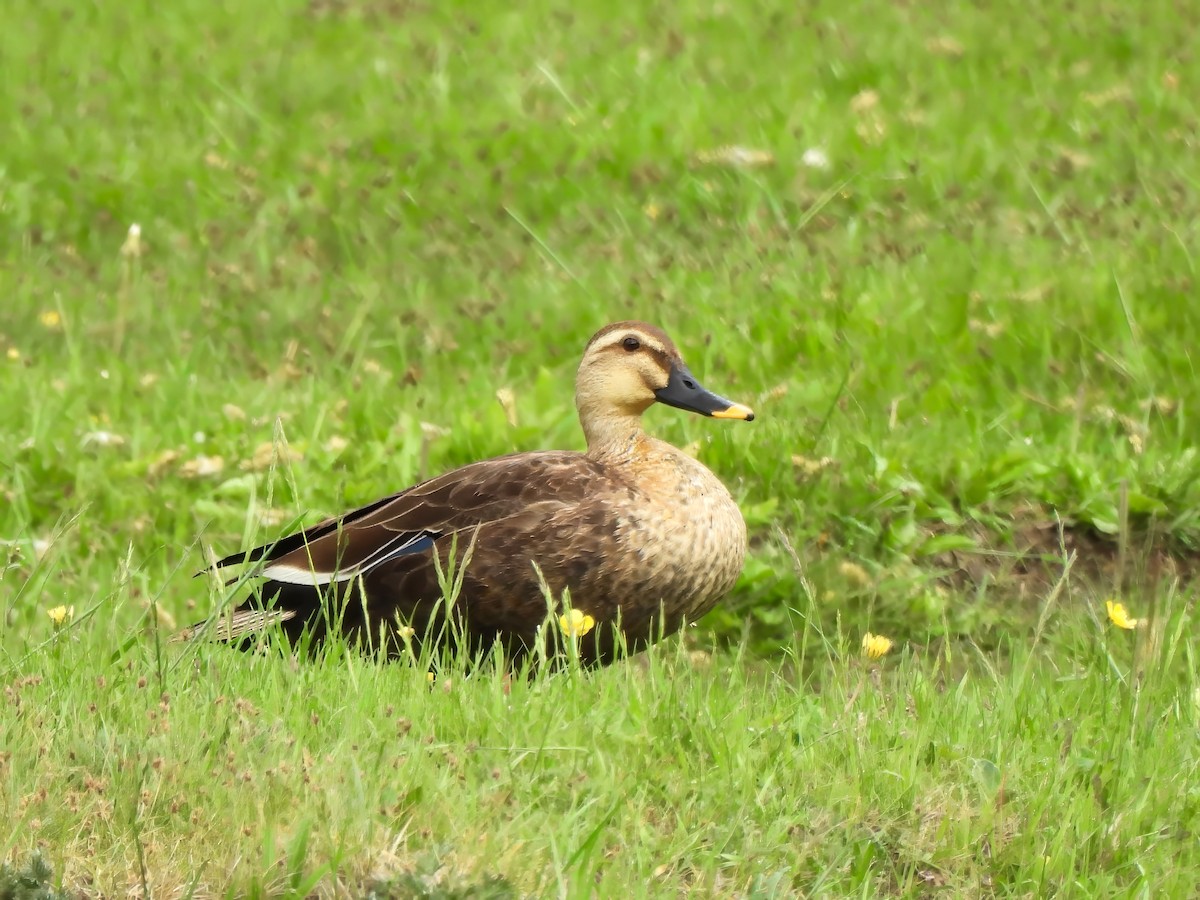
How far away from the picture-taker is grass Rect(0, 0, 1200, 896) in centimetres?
321

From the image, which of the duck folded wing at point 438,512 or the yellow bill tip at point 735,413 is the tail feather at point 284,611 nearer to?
the duck folded wing at point 438,512

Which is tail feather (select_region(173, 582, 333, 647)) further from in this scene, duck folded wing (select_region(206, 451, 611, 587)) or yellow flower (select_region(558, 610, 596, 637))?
yellow flower (select_region(558, 610, 596, 637))

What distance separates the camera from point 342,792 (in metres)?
3.07

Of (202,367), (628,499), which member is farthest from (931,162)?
(628,499)

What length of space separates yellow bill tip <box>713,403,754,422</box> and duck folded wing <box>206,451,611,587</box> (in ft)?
1.37

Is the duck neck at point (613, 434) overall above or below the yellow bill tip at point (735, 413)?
below

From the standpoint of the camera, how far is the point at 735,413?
16.1 feet

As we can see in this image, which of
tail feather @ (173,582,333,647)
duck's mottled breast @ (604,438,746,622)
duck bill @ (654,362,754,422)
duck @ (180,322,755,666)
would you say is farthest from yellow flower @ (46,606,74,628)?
duck bill @ (654,362,754,422)

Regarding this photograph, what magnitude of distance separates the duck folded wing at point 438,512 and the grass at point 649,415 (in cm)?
25

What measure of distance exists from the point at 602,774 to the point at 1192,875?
44.4 inches

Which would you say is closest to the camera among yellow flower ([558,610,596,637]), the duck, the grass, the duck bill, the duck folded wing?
the grass

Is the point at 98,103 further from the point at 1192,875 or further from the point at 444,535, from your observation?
the point at 1192,875

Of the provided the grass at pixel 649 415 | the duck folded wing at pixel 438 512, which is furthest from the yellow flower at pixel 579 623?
the duck folded wing at pixel 438 512

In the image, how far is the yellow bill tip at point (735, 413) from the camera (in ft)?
15.9
